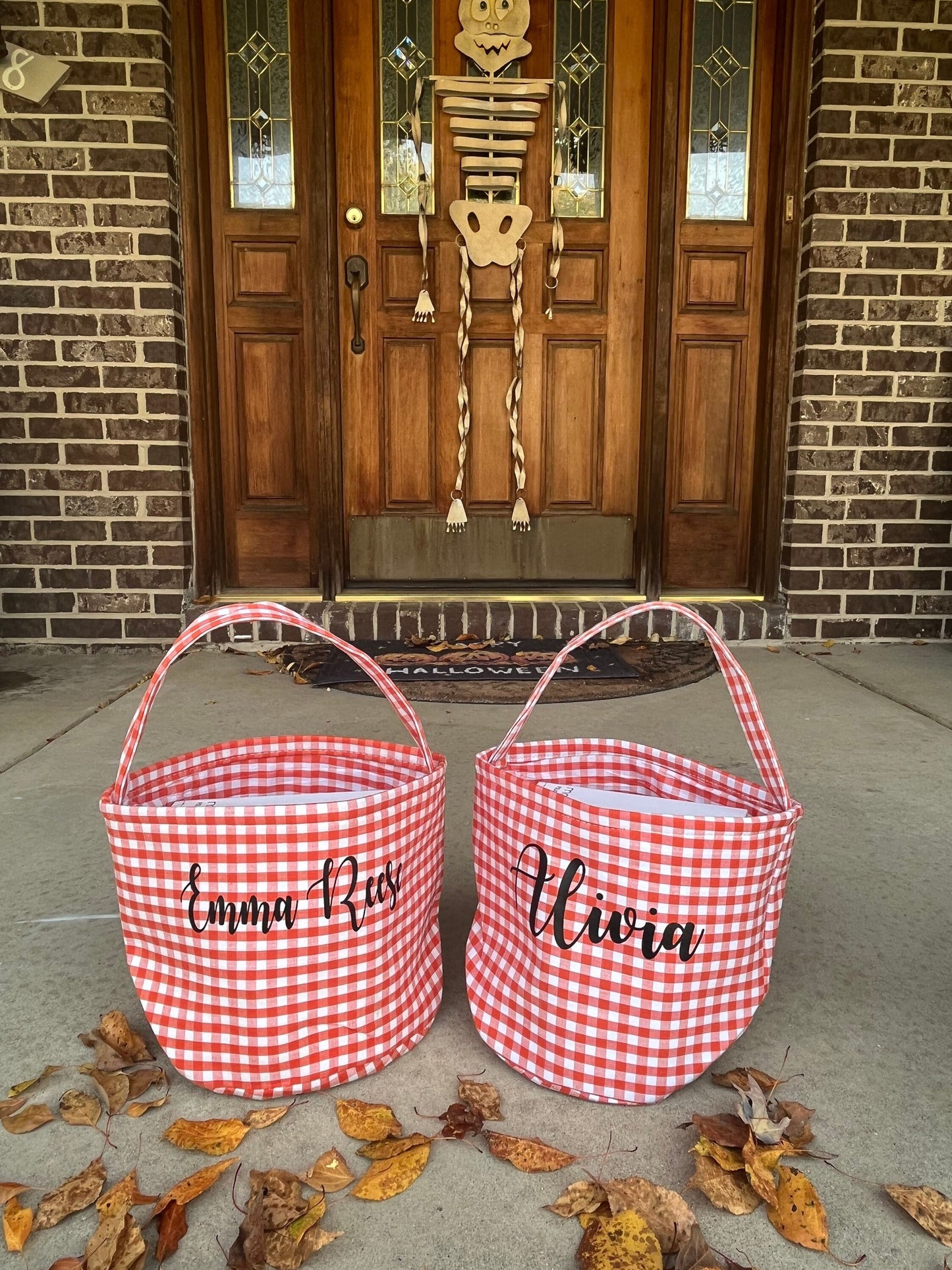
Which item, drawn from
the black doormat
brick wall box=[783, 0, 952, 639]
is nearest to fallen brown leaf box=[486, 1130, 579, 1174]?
the black doormat

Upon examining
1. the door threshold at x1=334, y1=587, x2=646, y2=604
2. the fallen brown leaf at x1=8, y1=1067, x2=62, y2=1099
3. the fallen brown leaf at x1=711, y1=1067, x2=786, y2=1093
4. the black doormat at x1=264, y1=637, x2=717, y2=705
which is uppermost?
the door threshold at x1=334, y1=587, x2=646, y2=604

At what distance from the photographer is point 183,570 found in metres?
3.17

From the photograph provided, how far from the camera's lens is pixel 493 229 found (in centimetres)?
325

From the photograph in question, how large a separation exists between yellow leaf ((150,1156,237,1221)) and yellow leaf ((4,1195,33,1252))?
0.34 feet

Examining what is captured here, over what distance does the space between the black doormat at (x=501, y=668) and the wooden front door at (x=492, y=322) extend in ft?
1.44

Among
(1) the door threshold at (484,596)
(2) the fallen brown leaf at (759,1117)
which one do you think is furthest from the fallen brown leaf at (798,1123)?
(1) the door threshold at (484,596)

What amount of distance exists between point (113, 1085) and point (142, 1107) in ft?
0.16

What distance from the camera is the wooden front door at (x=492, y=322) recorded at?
3.17 meters

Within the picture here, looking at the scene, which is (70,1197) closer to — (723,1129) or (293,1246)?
(293,1246)

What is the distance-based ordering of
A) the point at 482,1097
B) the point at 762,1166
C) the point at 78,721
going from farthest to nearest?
the point at 78,721 → the point at 482,1097 → the point at 762,1166

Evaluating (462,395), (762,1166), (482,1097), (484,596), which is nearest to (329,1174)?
(482,1097)

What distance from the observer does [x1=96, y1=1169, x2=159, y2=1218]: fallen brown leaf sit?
0.78 meters

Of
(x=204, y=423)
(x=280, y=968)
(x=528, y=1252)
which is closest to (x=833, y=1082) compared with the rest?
(x=528, y=1252)

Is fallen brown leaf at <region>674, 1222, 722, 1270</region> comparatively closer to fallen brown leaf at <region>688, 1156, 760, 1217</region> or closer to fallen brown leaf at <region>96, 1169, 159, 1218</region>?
fallen brown leaf at <region>688, 1156, 760, 1217</region>
